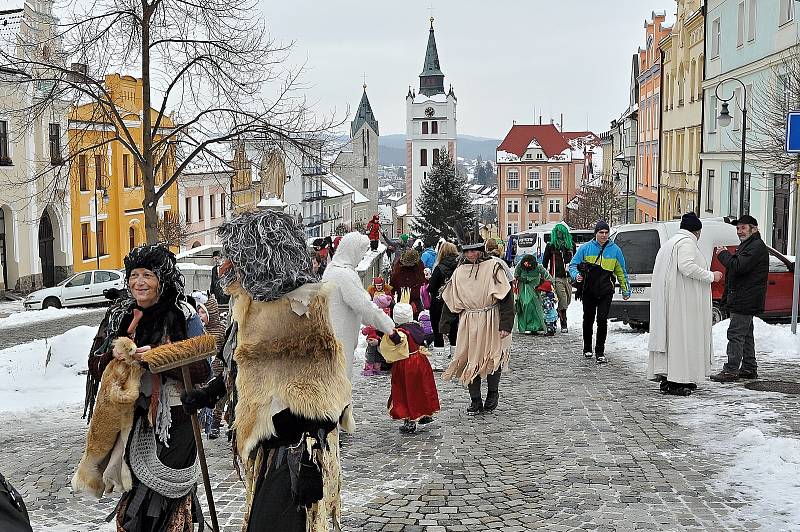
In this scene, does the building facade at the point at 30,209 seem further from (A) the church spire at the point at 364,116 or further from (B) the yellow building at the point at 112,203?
(A) the church spire at the point at 364,116

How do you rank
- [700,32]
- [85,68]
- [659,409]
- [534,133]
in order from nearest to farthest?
[659,409]
[85,68]
[700,32]
[534,133]

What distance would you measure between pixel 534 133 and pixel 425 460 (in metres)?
115

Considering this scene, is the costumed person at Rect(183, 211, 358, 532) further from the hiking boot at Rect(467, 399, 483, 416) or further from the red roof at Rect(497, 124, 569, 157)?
the red roof at Rect(497, 124, 569, 157)

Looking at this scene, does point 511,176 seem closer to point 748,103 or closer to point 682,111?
point 682,111

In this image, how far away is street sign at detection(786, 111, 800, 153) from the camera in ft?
35.1

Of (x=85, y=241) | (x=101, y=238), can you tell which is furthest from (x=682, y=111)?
(x=85, y=241)

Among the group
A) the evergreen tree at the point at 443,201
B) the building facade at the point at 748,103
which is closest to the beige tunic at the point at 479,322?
the building facade at the point at 748,103

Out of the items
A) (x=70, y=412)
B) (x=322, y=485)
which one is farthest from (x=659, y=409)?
(x=70, y=412)

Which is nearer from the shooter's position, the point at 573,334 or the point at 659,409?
the point at 659,409

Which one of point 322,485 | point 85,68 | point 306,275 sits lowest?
point 322,485

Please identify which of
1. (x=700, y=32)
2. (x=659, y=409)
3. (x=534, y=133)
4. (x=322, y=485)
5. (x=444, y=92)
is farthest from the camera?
(x=444, y=92)

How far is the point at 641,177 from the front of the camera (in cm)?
5981

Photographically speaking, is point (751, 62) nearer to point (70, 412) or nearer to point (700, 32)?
point (700, 32)

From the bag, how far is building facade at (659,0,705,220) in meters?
39.6
